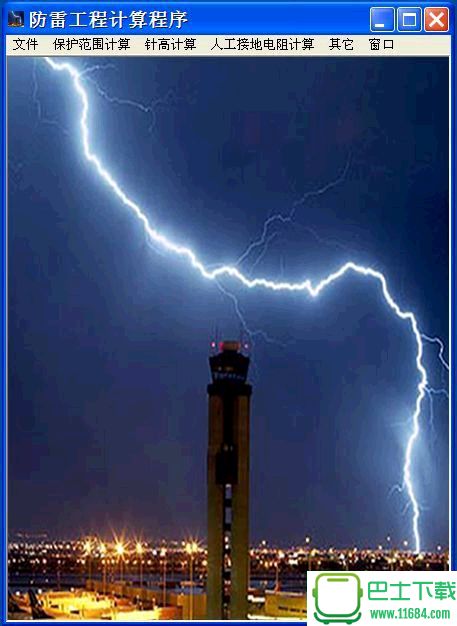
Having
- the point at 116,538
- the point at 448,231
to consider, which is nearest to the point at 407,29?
the point at 448,231

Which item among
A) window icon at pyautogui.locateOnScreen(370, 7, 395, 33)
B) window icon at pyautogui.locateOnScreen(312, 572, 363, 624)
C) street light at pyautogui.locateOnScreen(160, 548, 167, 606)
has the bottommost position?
street light at pyautogui.locateOnScreen(160, 548, 167, 606)

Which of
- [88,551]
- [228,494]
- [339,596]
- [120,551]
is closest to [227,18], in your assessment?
[339,596]

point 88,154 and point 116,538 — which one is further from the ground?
point 88,154

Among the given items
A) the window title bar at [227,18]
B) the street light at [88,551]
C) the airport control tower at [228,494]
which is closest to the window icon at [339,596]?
the window title bar at [227,18]

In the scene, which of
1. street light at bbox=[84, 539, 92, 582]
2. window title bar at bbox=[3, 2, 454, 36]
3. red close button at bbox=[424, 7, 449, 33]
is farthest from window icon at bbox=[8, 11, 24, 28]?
street light at bbox=[84, 539, 92, 582]

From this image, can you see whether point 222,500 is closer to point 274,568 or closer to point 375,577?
point 274,568

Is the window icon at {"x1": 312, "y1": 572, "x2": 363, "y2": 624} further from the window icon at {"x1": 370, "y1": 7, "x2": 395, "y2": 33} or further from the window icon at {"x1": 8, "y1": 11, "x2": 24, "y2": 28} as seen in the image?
the window icon at {"x1": 8, "y1": 11, "x2": 24, "y2": 28}

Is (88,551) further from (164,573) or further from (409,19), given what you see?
(409,19)
